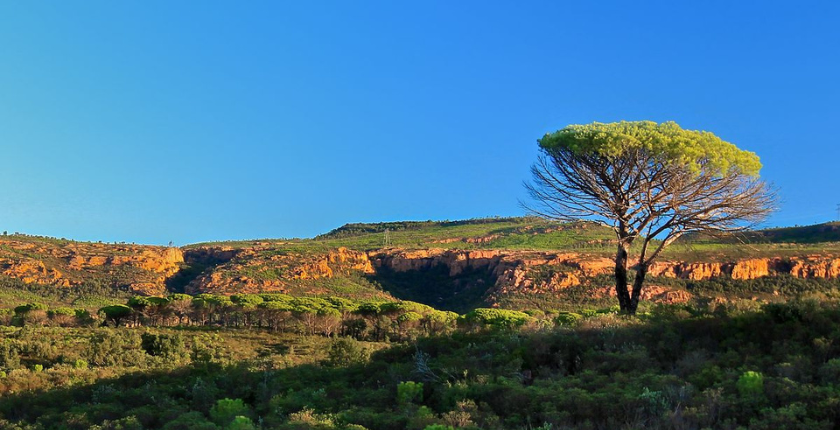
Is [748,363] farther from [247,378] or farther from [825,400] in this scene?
[247,378]

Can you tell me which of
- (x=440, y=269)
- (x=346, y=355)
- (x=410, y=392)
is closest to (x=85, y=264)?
(x=440, y=269)

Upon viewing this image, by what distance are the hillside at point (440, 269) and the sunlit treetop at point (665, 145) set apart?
4168 centimetres

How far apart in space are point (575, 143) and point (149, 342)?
21127mm

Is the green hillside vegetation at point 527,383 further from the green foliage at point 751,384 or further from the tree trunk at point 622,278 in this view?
the tree trunk at point 622,278

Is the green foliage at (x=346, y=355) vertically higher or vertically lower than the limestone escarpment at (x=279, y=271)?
lower

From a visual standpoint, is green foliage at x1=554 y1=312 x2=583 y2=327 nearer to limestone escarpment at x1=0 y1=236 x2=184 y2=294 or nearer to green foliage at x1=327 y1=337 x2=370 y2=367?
green foliage at x1=327 y1=337 x2=370 y2=367

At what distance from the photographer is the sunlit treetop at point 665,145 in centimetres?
1808

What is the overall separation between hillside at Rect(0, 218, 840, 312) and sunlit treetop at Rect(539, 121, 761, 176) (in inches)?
1641

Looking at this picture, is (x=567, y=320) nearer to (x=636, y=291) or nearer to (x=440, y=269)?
(x=636, y=291)

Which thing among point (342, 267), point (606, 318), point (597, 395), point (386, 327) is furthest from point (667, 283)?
point (597, 395)

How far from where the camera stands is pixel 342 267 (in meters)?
98.9

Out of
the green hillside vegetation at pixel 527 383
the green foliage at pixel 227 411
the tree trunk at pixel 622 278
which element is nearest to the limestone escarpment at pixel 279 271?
the green hillside vegetation at pixel 527 383

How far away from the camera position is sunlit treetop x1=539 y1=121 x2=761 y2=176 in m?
18.1

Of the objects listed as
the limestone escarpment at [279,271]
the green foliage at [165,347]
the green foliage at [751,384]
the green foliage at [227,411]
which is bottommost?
the green foliage at [165,347]
